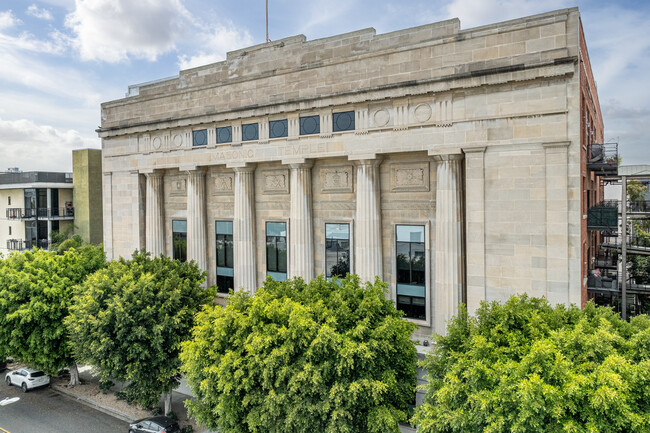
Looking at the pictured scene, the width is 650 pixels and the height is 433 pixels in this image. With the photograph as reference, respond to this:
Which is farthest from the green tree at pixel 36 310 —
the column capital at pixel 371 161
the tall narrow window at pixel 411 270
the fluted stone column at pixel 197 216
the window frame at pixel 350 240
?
the tall narrow window at pixel 411 270

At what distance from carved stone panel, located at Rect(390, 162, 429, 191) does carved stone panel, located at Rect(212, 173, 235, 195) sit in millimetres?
11145

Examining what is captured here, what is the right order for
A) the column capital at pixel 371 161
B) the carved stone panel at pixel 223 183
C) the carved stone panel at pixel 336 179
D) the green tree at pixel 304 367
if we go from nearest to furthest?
the green tree at pixel 304 367, the column capital at pixel 371 161, the carved stone panel at pixel 336 179, the carved stone panel at pixel 223 183

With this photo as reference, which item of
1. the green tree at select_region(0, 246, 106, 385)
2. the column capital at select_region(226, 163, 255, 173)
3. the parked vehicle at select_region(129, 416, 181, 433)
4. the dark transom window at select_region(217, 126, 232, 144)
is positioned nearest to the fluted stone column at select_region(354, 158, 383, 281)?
the column capital at select_region(226, 163, 255, 173)

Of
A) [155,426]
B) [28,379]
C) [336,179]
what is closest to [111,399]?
[28,379]

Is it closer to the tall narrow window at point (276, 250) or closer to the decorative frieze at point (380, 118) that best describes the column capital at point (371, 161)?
the decorative frieze at point (380, 118)

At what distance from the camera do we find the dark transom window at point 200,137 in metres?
27.4

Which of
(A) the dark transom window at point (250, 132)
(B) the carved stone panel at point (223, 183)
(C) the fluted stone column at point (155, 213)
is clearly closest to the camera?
(A) the dark transom window at point (250, 132)

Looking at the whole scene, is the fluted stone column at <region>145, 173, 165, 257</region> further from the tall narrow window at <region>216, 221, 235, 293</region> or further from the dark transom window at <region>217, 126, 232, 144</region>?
the dark transom window at <region>217, 126, 232, 144</region>

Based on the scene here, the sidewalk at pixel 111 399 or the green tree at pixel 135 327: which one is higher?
the green tree at pixel 135 327

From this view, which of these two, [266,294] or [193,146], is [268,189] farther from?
[266,294]

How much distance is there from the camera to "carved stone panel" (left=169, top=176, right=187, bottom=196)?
2961 centimetres

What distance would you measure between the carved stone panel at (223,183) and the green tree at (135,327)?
25.1ft

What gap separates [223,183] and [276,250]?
6026mm

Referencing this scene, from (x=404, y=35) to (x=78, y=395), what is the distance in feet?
97.5
